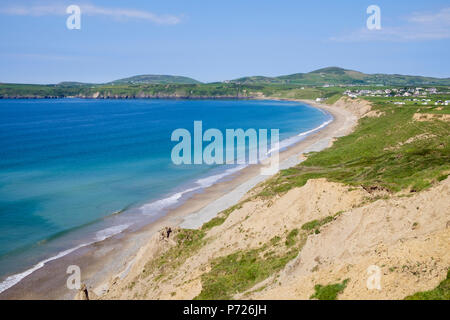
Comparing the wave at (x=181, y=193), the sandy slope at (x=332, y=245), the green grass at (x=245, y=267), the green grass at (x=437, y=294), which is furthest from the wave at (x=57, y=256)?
the green grass at (x=437, y=294)

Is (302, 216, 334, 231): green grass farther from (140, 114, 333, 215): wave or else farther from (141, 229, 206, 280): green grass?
(140, 114, 333, 215): wave

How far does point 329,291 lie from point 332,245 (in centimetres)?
654

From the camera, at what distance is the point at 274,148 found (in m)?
102

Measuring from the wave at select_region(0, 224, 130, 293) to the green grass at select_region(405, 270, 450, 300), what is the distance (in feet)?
113

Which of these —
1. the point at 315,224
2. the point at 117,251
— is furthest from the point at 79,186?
the point at 315,224

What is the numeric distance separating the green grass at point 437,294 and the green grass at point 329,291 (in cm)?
313

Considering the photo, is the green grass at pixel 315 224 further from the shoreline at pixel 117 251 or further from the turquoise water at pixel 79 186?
the turquoise water at pixel 79 186

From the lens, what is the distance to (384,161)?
4956 centimetres

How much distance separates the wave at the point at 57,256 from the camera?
36.1m

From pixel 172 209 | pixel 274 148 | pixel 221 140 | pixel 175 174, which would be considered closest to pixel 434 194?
pixel 172 209
